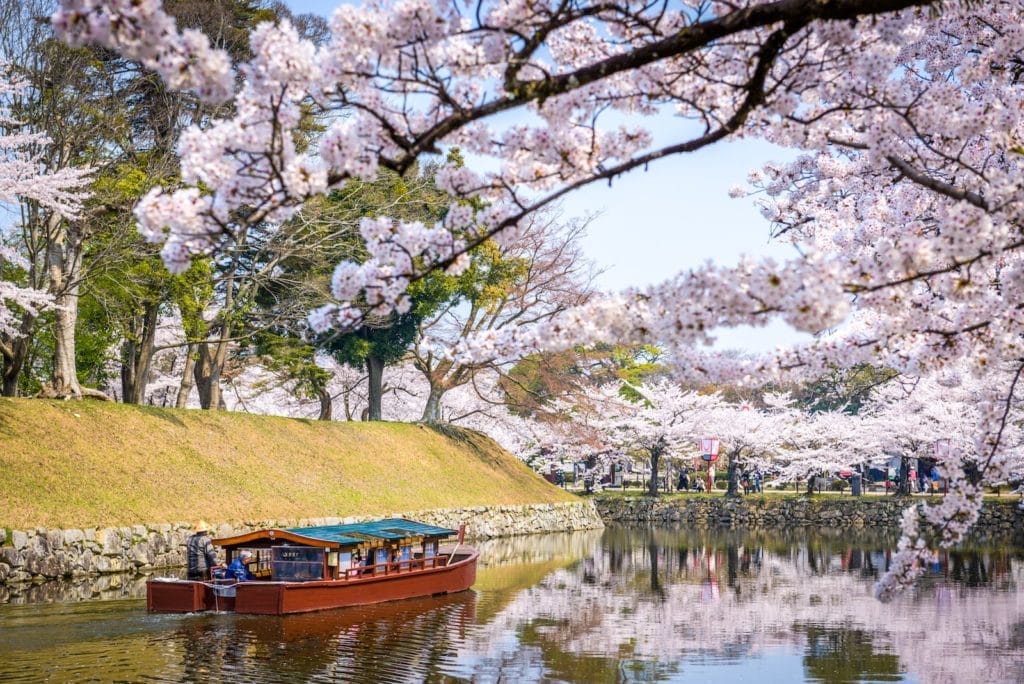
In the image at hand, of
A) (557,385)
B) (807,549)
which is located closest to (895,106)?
(807,549)

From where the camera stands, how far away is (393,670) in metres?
12.2

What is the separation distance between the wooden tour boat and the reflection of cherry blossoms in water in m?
1.95

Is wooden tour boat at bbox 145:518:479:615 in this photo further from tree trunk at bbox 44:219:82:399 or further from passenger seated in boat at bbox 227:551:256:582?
tree trunk at bbox 44:219:82:399

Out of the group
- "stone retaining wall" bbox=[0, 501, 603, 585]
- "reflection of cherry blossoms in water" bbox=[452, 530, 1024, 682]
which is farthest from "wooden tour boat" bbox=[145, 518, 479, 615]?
"stone retaining wall" bbox=[0, 501, 603, 585]

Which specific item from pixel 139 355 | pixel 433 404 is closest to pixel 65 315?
pixel 139 355

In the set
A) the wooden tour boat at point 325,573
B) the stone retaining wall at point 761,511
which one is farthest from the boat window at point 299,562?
the stone retaining wall at point 761,511

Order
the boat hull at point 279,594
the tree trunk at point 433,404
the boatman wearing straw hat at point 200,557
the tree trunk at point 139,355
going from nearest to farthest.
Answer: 1. the boat hull at point 279,594
2. the boatman wearing straw hat at point 200,557
3. the tree trunk at point 139,355
4. the tree trunk at point 433,404

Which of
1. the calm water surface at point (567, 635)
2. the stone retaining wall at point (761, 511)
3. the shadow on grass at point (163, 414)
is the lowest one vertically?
the calm water surface at point (567, 635)

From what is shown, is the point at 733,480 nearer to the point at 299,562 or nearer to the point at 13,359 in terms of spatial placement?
the point at 13,359

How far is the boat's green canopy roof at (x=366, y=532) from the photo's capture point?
56.3 ft

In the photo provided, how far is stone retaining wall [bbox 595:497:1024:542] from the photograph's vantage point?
4453 cm

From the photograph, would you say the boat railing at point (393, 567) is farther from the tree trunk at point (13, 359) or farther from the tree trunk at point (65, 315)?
the tree trunk at point (13, 359)

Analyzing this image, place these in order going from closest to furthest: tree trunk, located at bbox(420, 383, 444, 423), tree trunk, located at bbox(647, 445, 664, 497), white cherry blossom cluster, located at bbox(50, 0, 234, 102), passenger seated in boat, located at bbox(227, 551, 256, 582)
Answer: white cherry blossom cluster, located at bbox(50, 0, 234, 102) < passenger seated in boat, located at bbox(227, 551, 256, 582) < tree trunk, located at bbox(420, 383, 444, 423) < tree trunk, located at bbox(647, 445, 664, 497)

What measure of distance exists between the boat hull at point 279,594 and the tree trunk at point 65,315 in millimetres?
10846
